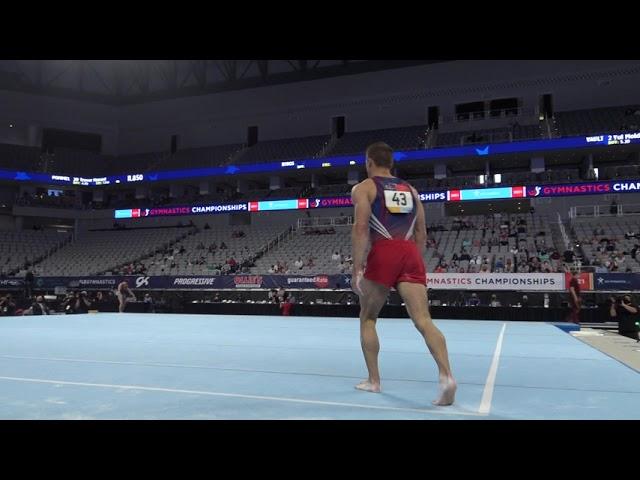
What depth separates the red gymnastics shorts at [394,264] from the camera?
3.77m

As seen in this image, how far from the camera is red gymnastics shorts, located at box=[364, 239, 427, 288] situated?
3.77m

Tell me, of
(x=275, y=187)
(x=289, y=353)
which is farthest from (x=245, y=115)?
(x=289, y=353)

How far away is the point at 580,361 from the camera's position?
5.91 meters

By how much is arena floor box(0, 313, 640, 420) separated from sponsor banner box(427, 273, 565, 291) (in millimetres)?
12048

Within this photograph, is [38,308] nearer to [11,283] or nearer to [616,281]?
[11,283]

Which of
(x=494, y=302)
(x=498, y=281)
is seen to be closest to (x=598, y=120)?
(x=498, y=281)

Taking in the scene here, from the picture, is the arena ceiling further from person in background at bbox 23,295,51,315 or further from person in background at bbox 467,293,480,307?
person in background at bbox 23,295,51,315

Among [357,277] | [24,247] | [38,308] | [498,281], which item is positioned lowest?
[38,308]

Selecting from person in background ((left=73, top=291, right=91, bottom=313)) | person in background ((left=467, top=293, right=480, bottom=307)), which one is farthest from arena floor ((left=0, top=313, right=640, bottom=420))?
person in background ((left=73, top=291, right=91, bottom=313))

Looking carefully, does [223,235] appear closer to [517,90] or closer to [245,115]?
[245,115]

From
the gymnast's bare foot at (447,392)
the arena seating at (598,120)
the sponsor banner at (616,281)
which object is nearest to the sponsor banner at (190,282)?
the sponsor banner at (616,281)

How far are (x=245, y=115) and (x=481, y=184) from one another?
19.7 m

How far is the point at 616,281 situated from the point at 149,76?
120 ft

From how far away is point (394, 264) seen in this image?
378cm
